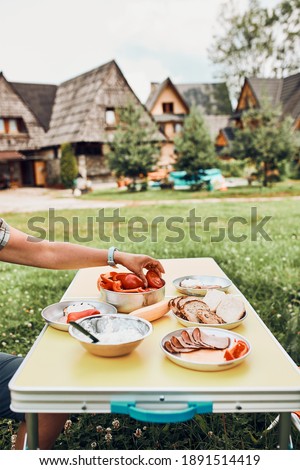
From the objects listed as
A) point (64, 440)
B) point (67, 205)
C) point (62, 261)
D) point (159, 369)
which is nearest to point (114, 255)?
point (62, 261)

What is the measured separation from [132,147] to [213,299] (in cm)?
1638

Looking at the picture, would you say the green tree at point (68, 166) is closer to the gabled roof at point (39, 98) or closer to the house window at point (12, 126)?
the house window at point (12, 126)

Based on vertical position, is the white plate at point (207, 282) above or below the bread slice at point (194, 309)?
below

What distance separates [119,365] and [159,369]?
125mm

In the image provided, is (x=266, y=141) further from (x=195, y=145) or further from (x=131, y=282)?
(x=131, y=282)

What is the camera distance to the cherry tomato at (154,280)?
2.09 m

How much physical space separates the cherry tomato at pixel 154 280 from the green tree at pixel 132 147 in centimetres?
1579

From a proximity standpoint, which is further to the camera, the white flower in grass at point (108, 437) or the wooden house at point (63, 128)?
the wooden house at point (63, 128)

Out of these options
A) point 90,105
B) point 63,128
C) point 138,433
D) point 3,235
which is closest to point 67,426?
point 138,433

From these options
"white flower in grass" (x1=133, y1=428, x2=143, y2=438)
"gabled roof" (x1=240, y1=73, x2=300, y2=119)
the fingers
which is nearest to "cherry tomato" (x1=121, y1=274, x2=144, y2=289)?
the fingers

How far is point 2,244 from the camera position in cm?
201

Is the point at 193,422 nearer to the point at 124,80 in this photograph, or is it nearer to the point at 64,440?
the point at 64,440

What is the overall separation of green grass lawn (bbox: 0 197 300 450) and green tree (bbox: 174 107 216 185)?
528cm

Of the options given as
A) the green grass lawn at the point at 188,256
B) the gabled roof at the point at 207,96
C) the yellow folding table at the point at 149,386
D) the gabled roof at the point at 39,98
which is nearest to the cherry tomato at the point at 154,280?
the yellow folding table at the point at 149,386
